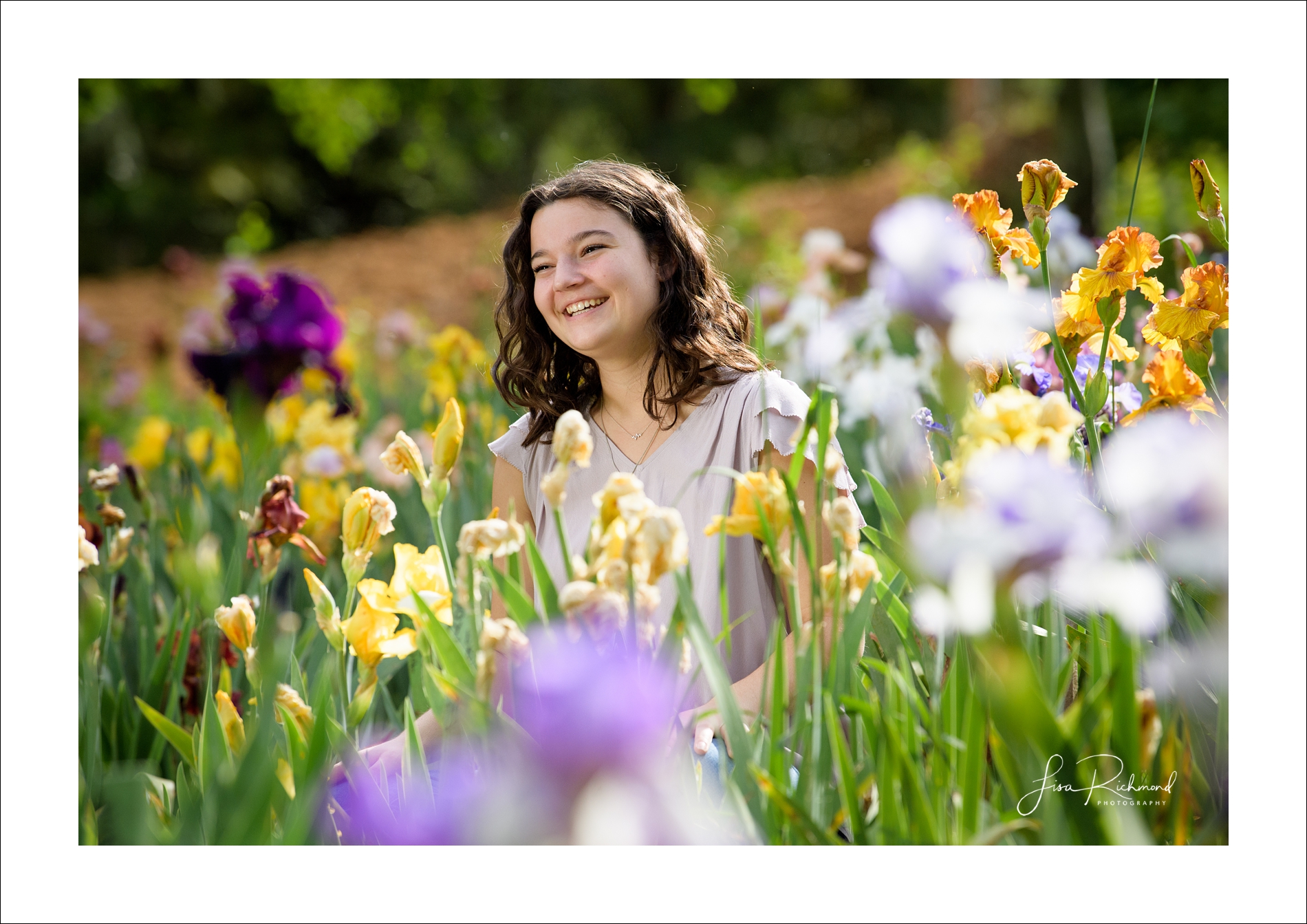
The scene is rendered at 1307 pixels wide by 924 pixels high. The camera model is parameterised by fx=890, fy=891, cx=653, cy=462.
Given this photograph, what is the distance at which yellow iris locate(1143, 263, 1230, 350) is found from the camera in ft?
2.77

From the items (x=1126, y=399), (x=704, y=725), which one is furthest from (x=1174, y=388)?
(x=704, y=725)

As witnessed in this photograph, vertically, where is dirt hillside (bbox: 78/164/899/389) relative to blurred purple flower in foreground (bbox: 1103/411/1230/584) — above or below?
above

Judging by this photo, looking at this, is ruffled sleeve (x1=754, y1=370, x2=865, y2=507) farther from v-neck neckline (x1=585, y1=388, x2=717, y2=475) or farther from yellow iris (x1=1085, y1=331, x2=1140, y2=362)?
yellow iris (x1=1085, y1=331, x2=1140, y2=362)

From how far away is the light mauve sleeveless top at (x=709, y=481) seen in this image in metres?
0.97

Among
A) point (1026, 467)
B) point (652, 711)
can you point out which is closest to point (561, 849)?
point (652, 711)

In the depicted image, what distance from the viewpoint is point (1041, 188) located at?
832mm

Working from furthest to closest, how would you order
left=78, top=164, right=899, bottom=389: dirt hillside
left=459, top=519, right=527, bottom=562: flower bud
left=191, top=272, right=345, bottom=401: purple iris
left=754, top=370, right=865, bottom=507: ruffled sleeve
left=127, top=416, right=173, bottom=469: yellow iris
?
left=78, top=164, right=899, bottom=389: dirt hillside
left=127, top=416, right=173, bottom=469: yellow iris
left=191, top=272, right=345, bottom=401: purple iris
left=754, top=370, right=865, bottom=507: ruffled sleeve
left=459, top=519, right=527, bottom=562: flower bud

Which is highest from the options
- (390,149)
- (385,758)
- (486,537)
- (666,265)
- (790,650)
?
(390,149)

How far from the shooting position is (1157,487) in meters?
0.62

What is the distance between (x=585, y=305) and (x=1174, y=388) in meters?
0.65

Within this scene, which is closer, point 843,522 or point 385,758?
point 843,522
